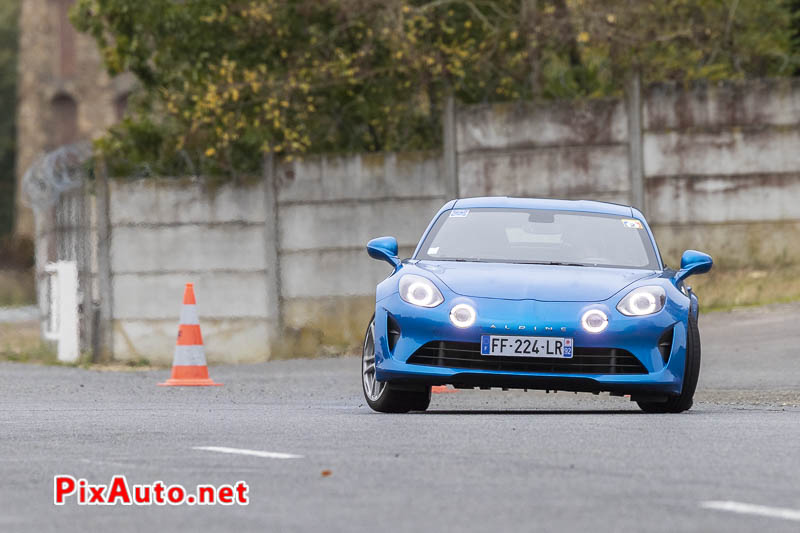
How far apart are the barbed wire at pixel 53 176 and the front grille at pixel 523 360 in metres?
11.8

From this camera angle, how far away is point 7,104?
69.4 metres

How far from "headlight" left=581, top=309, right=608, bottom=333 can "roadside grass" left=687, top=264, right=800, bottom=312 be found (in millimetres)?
9472

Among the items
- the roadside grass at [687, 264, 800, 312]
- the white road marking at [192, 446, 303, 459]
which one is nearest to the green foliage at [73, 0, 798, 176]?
the roadside grass at [687, 264, 800, 312]

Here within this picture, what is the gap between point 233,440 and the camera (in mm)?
9188

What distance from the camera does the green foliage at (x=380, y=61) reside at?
20.1m

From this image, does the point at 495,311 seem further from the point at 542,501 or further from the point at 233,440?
the point at 542,501

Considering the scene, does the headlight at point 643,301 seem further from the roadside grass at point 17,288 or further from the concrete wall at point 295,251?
the roadside grass at point 17,288

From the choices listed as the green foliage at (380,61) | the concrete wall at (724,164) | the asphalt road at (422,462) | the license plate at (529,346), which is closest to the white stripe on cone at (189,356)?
the asphalt road at (422,462)

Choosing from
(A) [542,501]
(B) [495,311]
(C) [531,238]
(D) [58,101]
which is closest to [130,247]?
(C) [531,238]

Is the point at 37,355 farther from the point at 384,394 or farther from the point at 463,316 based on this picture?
the point at 463,316

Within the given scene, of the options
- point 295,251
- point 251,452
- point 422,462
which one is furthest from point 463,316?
point 295,251

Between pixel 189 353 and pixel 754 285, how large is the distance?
23.7 ft

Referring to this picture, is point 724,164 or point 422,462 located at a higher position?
point 724,164

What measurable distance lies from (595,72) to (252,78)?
13.6 feet
